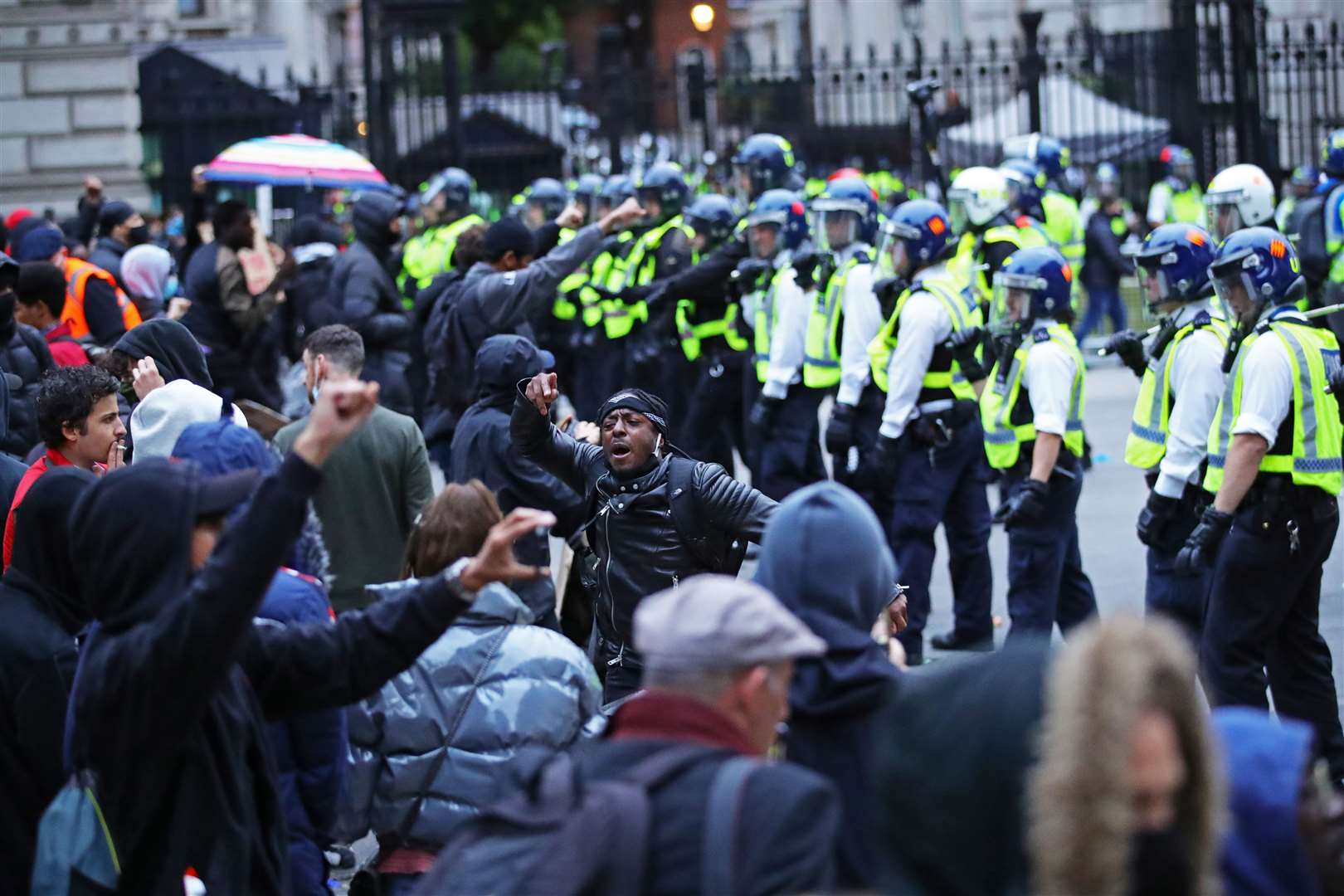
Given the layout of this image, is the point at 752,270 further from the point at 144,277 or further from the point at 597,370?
the point at 144,277

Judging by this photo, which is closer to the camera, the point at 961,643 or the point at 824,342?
the point at 961,643

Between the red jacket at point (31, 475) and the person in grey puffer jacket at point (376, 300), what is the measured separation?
5228mm

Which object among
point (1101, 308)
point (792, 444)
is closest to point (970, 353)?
Answer: point (792, 444)

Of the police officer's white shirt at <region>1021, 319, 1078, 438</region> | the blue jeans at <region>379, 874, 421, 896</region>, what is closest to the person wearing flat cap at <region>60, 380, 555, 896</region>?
the blue jeans at <region>379, 874, 421, 896</region>

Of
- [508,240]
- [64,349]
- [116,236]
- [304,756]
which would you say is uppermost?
[116,236]

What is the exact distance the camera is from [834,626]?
3406 mm

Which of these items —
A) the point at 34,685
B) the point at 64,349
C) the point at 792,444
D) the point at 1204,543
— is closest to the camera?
the point at 34,685

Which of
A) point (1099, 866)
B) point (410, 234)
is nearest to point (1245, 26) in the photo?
point (410, 234)

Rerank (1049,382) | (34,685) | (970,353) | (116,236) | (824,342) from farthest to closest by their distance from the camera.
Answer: (116,236) < (824,342) < (970,353) < (1049,382) < (34,685)

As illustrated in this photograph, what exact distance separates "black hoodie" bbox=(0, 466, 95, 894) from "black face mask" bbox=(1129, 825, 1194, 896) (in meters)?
2.85

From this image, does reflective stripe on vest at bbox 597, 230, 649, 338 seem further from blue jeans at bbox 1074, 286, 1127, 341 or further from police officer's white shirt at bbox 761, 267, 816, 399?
blue jeans at bbox 1074, 286, 1127, 341

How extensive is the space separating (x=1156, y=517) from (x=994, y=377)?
162 cm

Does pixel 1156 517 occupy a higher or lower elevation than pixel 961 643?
higher

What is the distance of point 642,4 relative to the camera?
82.4 metres
